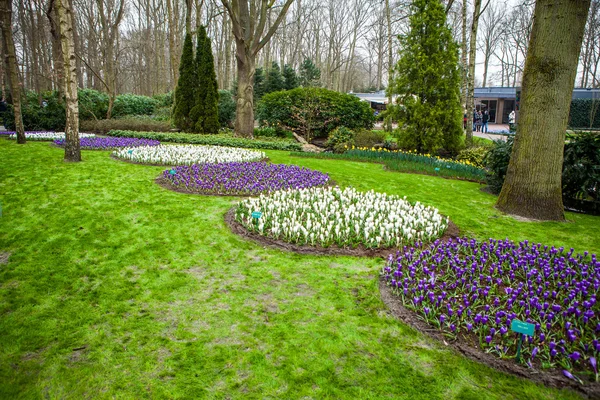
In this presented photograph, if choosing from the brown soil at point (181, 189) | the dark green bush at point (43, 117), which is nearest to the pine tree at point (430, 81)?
the brown soil at point (181, 189)

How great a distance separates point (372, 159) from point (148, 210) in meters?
8.51

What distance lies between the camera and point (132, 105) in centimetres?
2647

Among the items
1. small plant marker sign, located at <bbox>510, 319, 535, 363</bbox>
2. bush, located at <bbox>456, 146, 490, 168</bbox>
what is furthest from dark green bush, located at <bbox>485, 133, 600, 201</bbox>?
small plant marker sign, located at <bbox>510, 319, 535, 363</bbox>

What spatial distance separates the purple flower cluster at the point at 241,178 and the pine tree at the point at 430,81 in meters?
6.36

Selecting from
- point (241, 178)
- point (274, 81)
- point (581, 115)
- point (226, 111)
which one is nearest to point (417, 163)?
point (241, 178)

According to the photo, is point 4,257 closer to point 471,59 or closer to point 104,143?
point 104,143

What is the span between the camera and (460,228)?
579 cm

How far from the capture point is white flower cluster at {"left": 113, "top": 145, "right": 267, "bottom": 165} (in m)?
10.7

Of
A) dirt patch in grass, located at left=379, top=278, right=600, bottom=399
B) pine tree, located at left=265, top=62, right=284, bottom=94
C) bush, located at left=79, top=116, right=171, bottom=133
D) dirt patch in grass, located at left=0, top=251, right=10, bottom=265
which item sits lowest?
dirt patch in grass, located at left=379, top=278, right=600, bottom=399

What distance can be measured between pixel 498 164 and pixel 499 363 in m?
6.68

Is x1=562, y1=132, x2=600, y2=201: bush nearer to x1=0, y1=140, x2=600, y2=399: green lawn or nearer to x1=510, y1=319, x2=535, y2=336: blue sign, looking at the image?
x1=0, y1=140, x2=600, y2=399: green lawn

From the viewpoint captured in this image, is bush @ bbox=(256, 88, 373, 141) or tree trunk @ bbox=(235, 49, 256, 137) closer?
tree trunk @ bbox=(235, 49, 256, 137)

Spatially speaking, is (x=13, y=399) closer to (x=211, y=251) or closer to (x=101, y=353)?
(x=101, y=353)

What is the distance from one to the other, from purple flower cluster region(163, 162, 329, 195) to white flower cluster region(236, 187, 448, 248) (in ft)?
4.26
